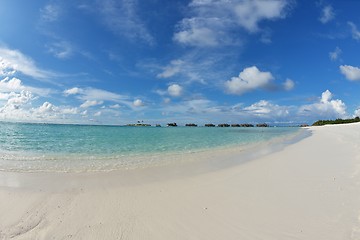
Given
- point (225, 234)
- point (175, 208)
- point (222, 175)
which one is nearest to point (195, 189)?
point (175, 208)

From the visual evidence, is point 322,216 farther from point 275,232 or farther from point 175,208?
→ point 175,208

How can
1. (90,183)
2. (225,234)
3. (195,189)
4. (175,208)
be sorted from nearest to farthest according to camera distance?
(225,234) → (175,208) → (195,189) → (90,183)

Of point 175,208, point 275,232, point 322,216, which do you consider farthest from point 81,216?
point 322,216

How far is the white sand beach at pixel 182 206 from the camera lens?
413cm

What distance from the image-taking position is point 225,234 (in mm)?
4051

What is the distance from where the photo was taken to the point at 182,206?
17.6 ft

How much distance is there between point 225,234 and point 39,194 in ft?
17.2

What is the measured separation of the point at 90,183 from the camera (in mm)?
7262

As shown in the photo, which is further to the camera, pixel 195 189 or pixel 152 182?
pixel 152 182

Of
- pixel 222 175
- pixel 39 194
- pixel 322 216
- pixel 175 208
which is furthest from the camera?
pixel 222 175

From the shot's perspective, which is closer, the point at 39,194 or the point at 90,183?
the point at 39,194

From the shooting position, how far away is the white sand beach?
4129 millimetres

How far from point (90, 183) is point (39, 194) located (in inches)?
59.5

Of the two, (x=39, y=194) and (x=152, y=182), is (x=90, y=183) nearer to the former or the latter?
(x=39, y=194)
